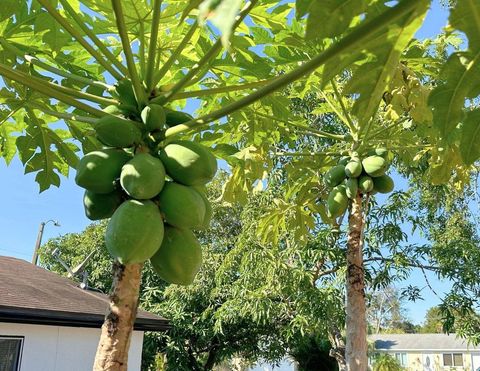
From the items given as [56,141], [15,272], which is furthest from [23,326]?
[56,141]

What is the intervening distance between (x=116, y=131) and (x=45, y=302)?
770cm

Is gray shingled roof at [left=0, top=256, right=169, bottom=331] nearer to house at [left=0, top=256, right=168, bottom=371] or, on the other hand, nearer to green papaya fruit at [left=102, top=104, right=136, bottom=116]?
house at [left=0, top=256, right=168, bottom=371]

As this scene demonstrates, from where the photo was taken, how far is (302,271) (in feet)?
33.0

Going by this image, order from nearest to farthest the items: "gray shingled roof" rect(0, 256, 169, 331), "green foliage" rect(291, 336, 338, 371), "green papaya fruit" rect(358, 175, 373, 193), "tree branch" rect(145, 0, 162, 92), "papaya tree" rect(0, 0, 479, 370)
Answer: "papaya tree" rect(0, 0, 479, 370) < "tree branch" rect(145, 0, 162, 92) < "green papaya fruit" rect(358, 175, 373, 193) < "gray shingled roof" rect(0, 256, 169, 331) < "green foliage" rect(291, 336, 338, 371)

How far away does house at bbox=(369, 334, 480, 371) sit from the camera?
3800 centimetres

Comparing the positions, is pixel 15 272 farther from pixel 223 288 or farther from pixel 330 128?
pixel 330 128

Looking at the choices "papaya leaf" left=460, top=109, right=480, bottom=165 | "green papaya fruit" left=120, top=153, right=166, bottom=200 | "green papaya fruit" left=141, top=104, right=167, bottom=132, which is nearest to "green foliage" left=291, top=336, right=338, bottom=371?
"papaya leaf" left=460, top=109, right=480, bottom=165

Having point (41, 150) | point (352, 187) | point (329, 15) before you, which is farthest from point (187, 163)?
point (352, 187)

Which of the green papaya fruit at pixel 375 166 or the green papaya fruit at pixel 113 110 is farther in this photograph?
the green papaya fruit at pixel 375 166

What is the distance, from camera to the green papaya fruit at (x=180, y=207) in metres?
1.77

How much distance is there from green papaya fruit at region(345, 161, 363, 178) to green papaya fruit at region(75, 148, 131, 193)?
208 centimetres

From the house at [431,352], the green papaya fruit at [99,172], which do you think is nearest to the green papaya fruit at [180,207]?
the green papaya fruit at [99,172]

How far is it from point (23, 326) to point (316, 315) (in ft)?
16.7

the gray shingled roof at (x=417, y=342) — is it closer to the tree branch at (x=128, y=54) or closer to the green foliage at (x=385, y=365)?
the green foliage at (x=385, y=365)
